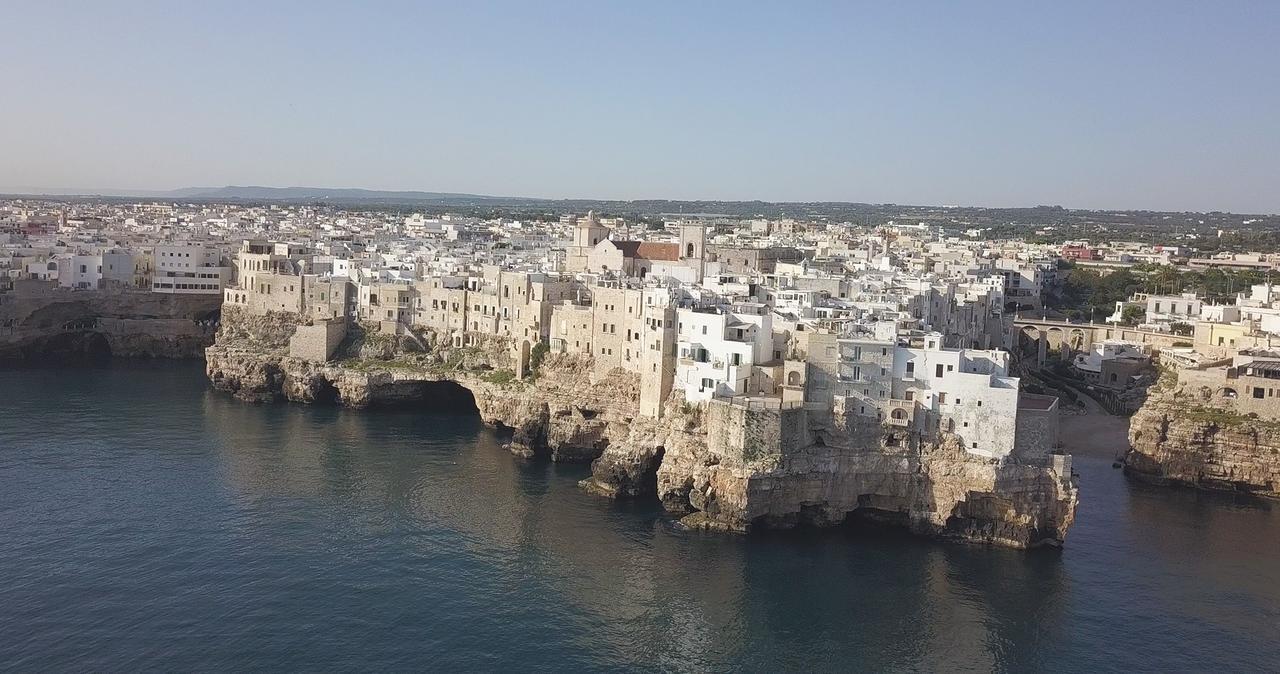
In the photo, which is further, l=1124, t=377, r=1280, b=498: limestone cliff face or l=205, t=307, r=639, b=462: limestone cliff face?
l=205, t=307, r=639, b=462: limestone cliff face

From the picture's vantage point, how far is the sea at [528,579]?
26.7 m

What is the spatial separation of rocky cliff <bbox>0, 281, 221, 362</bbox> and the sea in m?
23.9

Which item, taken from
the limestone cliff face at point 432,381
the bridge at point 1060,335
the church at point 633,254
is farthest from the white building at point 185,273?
the bridge at point 1060,335

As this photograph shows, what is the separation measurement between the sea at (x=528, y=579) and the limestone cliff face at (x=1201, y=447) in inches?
56.5

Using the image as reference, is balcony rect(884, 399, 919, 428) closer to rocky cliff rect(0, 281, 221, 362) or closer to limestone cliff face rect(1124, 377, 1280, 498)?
limestone cliff face rect(1124, 377, 1280, 498)

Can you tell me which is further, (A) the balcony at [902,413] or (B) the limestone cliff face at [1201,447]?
(B) the limestone cliff face at [1201,447]

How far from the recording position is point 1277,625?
29.2 meters

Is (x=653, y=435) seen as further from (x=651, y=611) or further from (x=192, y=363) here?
(x=192, y=363)

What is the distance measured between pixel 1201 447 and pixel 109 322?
202 feet

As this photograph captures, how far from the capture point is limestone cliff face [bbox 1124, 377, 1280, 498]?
135 ft

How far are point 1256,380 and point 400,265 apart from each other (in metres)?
44.7

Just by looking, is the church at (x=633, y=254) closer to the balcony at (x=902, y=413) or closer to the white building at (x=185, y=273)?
the white building at (x=185, y=273)

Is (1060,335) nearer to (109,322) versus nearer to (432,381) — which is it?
(432,381)

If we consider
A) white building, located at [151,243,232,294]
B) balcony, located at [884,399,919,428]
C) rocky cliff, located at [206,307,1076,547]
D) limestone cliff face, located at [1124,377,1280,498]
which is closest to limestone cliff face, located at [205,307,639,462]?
rocky cliff, located at [206,307,1076,547]
